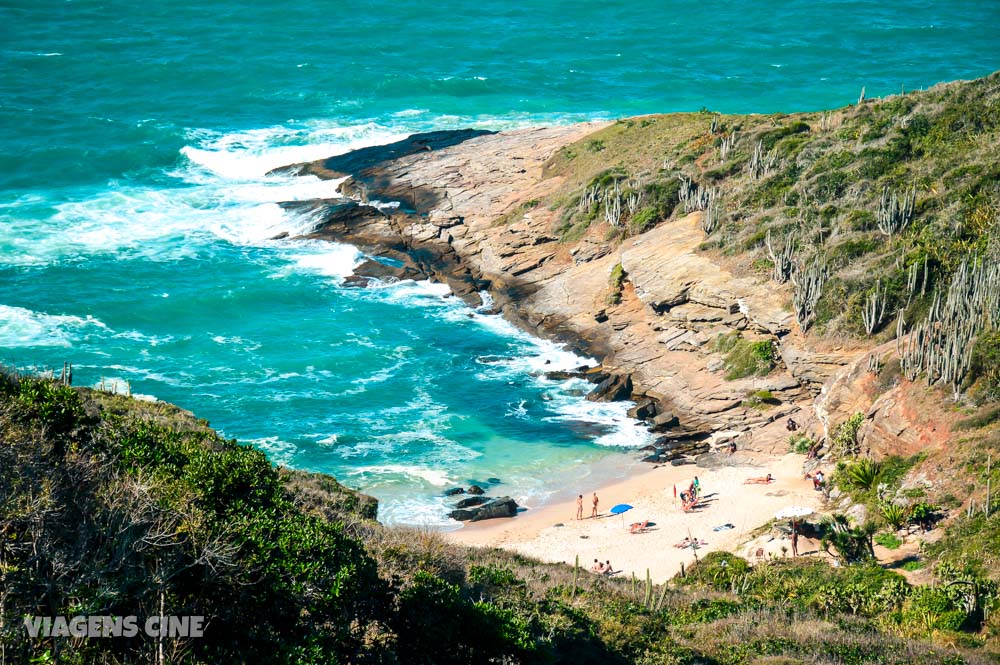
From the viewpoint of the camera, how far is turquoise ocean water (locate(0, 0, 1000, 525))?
39.3 m

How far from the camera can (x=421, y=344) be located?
45531 mm

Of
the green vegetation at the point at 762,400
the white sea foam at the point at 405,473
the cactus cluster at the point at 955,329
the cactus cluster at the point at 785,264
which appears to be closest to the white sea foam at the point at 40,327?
the white sea foam at the point at 405,473

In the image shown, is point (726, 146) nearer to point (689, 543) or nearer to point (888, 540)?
point (689, 543)

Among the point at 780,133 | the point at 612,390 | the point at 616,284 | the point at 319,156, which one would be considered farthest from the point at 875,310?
the point at 319,156

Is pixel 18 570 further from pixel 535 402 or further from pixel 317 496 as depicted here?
pixel 535 402

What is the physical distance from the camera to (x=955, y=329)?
29.1 meters

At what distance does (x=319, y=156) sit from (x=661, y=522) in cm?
4601

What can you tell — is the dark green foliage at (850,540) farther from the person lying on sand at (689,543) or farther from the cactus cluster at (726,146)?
the cactus cluster at (726,146)

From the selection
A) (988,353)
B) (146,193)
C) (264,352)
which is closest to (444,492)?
(264,352)

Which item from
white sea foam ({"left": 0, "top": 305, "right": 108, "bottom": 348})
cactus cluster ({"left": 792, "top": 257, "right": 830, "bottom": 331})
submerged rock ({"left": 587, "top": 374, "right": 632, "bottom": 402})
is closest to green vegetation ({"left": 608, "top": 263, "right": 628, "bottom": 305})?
submerged rock ({"left": 587, "top": 374, "right": 632, "bottom": 402})

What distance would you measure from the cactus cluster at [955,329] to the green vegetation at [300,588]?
7.99 m

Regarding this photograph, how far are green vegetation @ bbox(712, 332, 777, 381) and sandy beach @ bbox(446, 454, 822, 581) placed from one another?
15.1 ft

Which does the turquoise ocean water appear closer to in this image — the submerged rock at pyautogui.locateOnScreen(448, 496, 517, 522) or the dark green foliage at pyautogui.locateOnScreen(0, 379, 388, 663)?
the submerged rock at pyautogui.locateOnScreen(448, 496, 517, 522)

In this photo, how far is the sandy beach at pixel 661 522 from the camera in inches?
1159
